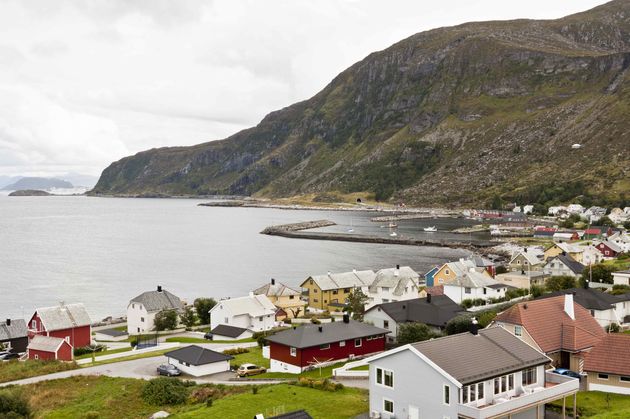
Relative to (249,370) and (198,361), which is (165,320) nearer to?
(198,361)

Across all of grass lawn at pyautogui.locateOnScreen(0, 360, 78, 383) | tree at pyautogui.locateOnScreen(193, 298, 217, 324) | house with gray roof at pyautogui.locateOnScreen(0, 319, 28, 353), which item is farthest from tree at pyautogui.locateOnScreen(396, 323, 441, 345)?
house with gray roof at pyautogui.locateOnScreen(0, 319, 28, 353)

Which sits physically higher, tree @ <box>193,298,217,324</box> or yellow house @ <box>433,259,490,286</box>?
yellow house @ <box>433,259,490,286</box>

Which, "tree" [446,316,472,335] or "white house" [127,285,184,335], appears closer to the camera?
"tree" [446,316,472,335]

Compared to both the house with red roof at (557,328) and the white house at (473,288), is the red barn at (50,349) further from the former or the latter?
the white house at (473,288)

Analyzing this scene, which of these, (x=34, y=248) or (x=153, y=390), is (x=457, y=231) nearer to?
(x=34, y=248)

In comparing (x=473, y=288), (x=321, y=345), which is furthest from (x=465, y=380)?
(x=473, y=288)

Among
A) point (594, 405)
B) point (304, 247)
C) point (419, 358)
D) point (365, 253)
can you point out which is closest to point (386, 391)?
point (419, 358)

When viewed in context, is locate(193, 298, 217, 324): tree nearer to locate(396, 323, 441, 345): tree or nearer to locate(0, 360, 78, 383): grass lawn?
locate(0, 360, 78, 383): grass lawn
